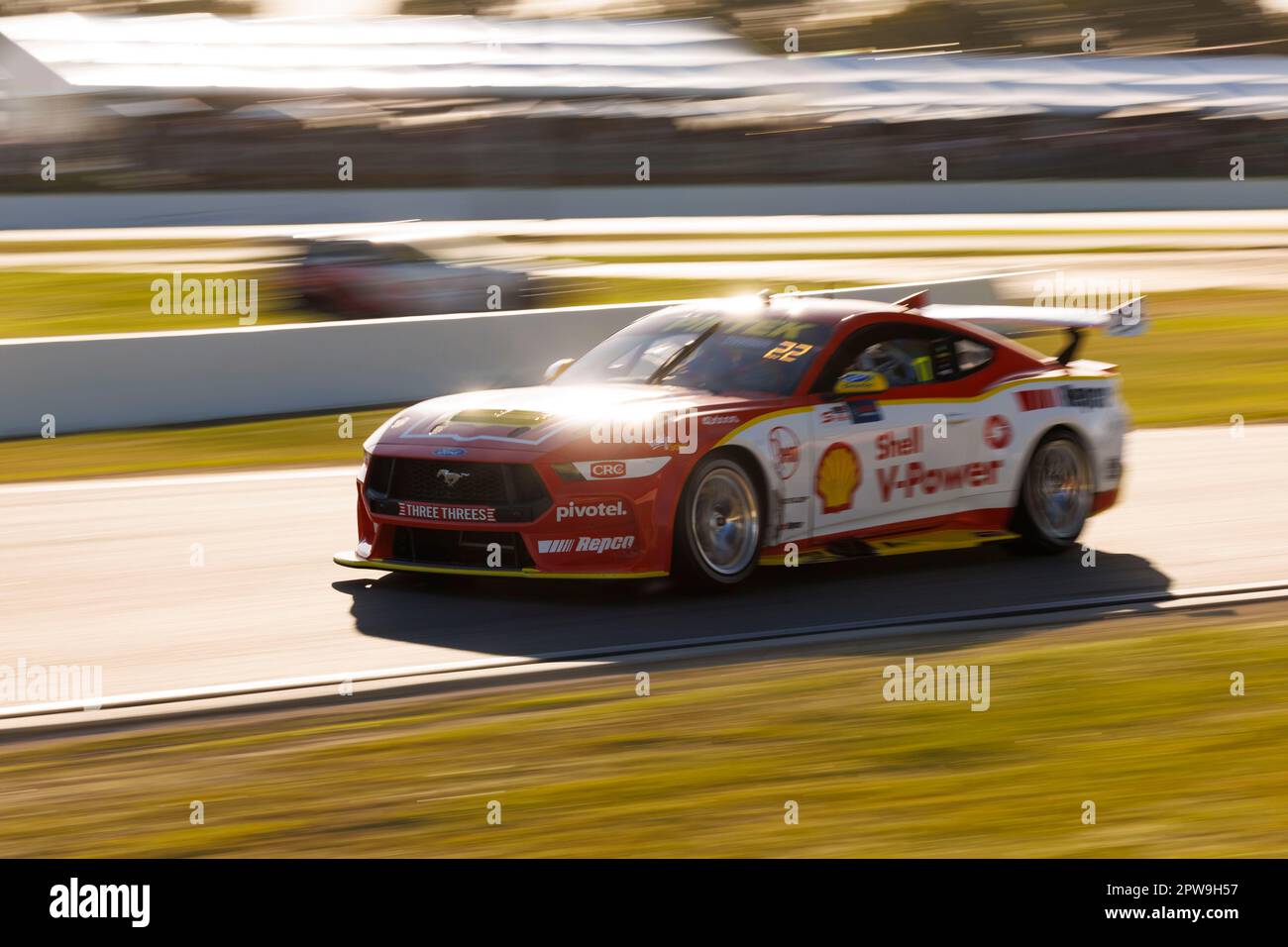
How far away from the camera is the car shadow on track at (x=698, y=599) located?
791cm

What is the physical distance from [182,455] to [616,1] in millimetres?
44997

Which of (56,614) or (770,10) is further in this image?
(770,10)

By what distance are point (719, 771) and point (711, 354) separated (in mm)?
3448

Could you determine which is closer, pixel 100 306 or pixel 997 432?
pixel 997 432

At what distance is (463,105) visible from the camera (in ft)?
135

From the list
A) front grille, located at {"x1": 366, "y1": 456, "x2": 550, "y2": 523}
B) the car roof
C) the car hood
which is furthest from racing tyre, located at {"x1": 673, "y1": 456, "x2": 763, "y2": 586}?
the car roof

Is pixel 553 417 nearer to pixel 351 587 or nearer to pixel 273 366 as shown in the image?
pixel 351 587

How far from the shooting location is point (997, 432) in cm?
958

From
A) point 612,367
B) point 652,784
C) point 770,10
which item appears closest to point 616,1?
point 770,10

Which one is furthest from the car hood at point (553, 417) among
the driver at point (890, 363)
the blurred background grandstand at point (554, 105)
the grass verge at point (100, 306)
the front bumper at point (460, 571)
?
the blurred background grandstand at point (554, 105)

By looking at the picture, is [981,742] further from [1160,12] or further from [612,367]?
[1160,12]

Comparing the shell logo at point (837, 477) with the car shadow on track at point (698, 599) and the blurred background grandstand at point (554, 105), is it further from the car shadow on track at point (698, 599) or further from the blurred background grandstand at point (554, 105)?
the blurred background grandstand at point (554, 105)

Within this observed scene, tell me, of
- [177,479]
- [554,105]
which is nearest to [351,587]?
[177,479]

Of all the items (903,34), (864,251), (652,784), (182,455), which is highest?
(903,34)
